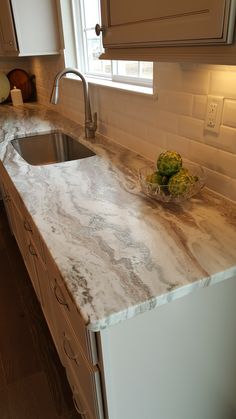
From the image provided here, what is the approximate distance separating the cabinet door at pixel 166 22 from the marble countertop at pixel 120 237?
48 cm

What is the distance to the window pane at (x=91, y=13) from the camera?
79.8 inches

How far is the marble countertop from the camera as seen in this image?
70 cm

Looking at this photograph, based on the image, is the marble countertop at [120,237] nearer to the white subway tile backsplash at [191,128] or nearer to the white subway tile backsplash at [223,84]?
the white subway tile backsplash at [191,128]

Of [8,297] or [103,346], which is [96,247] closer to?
[103,346]

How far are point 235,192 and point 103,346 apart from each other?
2.08 ft

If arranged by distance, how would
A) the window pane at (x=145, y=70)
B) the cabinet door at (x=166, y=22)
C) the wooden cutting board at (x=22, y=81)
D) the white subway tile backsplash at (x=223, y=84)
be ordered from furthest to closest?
1. the wooden cutting board at (x=22, y=81)
2. the window pane at (x=145, y=70)
3. the white subway tile backsplash at (x=223, y=84)
4. the cabinet door at (x=166, y=22)

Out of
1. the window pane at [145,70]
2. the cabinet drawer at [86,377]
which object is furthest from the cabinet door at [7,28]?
the cabinet drawer at [86,377]

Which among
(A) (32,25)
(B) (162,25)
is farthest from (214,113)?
(A) (32,25)

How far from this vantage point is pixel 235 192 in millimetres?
1033

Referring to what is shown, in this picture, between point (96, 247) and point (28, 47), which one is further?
point (28, 47)

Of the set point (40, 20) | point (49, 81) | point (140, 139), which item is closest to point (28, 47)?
point (40, 20)

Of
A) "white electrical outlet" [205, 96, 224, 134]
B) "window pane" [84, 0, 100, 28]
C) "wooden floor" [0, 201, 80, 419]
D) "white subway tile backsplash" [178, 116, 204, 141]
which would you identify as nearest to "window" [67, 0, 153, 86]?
"window pane" [84, 0, 100, 28]

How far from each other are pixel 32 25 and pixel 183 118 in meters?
1.71

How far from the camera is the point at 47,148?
2.16 metres
